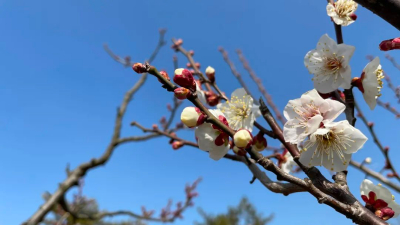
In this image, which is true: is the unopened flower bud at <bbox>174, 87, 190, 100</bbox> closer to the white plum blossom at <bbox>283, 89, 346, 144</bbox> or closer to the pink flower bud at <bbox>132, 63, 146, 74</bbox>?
the pink flower bud at <bbox>132, 63, 146, 74</bbox>

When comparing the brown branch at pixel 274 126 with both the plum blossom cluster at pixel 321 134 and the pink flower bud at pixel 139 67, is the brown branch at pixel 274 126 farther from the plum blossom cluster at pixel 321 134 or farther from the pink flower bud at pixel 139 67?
the pink flower bud at pixel 139 67

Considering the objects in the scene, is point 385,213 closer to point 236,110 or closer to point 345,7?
point 236,110

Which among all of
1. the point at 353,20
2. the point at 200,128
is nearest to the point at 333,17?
the point at 353,20

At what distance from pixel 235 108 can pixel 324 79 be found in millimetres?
404

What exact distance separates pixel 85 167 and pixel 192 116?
313cm

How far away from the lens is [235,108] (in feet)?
4.24

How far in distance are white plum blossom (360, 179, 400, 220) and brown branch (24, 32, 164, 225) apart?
9.30 ft

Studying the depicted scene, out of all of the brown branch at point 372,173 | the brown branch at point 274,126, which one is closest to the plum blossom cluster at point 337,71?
the brown branch at point 274,126

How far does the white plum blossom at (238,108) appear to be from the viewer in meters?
1.21

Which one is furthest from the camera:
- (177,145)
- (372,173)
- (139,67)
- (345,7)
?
(372,173)

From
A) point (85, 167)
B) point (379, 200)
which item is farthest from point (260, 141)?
point (85, 167)

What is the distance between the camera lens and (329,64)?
3.64ft

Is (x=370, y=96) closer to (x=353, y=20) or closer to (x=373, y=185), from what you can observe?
(x=373, y=185)

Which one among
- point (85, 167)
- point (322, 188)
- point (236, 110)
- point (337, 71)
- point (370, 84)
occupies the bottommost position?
point (322, 188)
